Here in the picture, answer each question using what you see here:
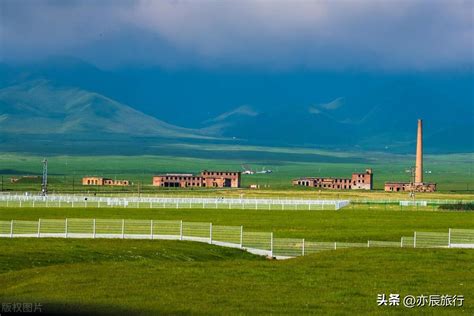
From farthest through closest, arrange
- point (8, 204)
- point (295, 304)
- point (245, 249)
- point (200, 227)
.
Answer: point (8, 204)
point (200, 227)
point (245, 249)
point (295, 304)

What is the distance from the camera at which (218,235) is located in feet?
212

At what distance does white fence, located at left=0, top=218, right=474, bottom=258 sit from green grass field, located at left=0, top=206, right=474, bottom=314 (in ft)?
12.4

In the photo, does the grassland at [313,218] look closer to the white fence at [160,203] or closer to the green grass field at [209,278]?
the white fence at [160,203]

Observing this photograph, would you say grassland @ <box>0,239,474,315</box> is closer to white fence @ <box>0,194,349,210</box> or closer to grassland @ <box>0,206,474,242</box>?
grassland @ <box>0,206,474,242</box>

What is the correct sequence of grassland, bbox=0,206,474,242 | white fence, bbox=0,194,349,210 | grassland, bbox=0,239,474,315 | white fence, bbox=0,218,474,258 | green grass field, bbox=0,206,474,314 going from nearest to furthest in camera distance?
grassland, bbox=0,239,474,315 → green grass field, bbox=0,206,474,314 → white fence, bbox=0,218,474,258 → grassland, bbox=0,206,474,242 → white fence, bbox=0,194,349,210

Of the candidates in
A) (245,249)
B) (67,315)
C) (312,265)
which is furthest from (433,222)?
(67,315)

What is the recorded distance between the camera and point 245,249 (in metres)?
53.4

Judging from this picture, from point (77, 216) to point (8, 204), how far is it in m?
22.9

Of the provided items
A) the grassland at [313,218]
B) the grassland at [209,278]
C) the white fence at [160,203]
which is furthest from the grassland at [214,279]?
the white fence at [160,203]

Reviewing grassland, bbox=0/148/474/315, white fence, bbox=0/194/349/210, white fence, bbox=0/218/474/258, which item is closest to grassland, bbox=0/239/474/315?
grassland, bbox=0/148/474/315

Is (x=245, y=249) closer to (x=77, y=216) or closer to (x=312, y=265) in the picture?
(x=312, y=265)

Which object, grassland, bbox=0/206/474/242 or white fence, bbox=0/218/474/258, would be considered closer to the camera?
white fence, bbox=0/218/474/258

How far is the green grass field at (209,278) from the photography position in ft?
98.4

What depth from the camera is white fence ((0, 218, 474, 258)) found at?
5503 cm
